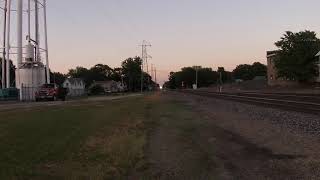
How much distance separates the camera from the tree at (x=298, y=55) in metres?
98.6

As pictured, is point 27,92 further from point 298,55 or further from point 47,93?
point 298,55

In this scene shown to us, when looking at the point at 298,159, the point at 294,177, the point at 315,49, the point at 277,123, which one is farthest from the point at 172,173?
the point at 315,49

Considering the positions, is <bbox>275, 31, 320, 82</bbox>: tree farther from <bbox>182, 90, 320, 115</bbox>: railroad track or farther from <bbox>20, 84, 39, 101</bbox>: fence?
<bbox>182, 90, 320, 115</bbox>: railroad track

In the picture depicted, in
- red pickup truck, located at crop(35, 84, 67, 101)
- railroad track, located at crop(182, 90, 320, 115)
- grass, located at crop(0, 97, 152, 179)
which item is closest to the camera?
grass, located at crop(0, 97, 152, 179)

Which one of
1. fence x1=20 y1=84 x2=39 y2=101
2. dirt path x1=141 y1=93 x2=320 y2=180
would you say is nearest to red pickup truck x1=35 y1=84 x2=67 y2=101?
fence x1=20 y1=84 x2=39 y2=101

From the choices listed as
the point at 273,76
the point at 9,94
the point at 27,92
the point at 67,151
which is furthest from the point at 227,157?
the point at 273,76

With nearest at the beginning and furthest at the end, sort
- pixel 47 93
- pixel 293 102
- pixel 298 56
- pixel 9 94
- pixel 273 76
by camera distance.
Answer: pixel 293 102
pixel 47 93
pixel 9 94
pixel 298 56
pixel 273 76

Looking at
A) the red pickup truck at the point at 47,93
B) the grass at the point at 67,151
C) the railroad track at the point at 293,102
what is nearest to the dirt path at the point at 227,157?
the grass at the point at 67,151

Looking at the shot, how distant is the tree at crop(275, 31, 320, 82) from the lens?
98.6 metres

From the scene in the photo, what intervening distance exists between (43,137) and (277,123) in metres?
10.7

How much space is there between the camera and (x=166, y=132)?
2111 cm

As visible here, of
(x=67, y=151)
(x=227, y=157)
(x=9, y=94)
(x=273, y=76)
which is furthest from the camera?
(x=273, y=76)

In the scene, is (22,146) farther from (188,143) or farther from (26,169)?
(188,143)

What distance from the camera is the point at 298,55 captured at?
98.9 meters
